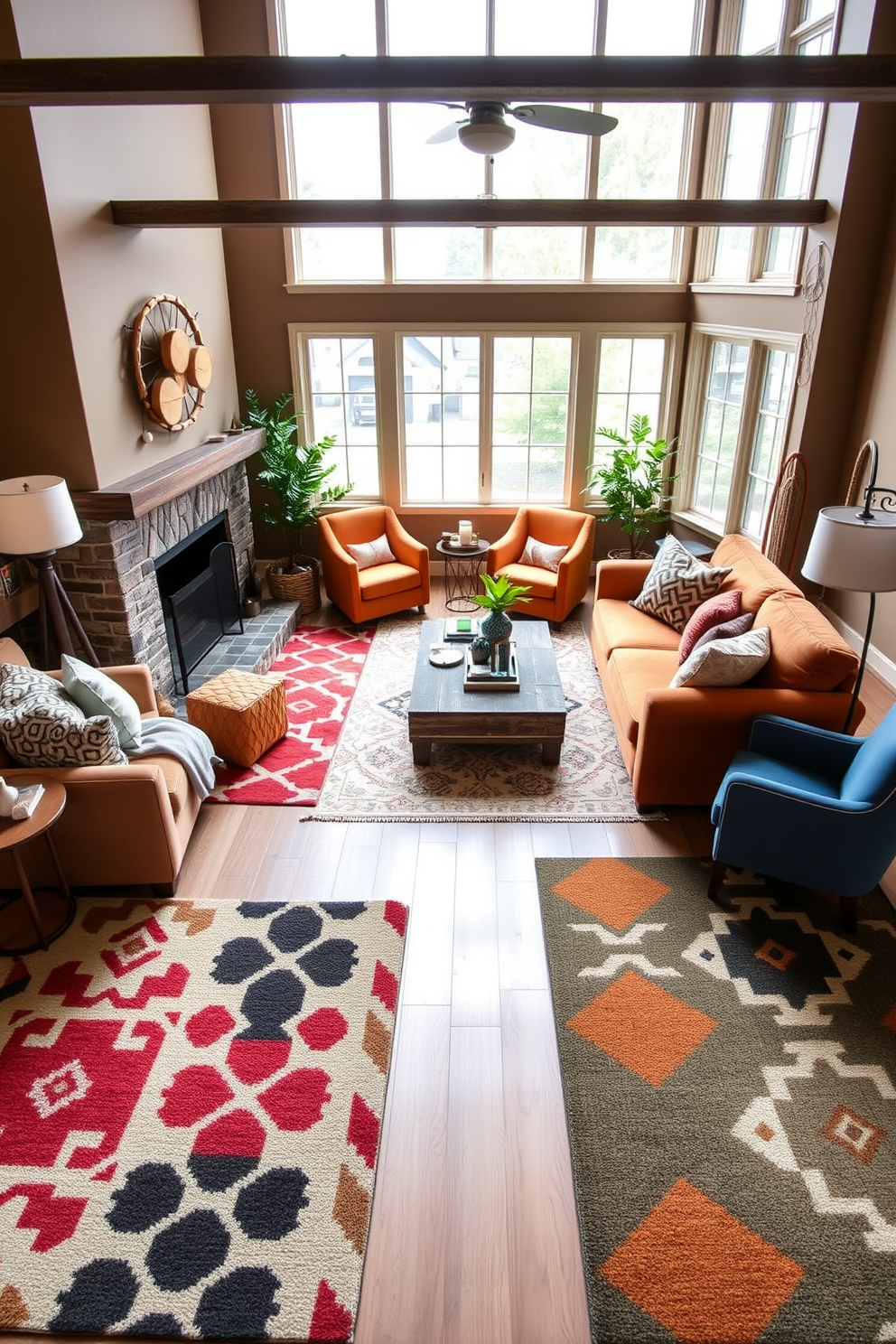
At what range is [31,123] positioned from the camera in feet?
12.2

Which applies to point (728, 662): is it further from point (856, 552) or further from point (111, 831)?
point (111, 831)

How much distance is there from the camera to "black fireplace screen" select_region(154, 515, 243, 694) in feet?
16.9

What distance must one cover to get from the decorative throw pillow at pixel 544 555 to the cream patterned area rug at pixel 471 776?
136 centimetres

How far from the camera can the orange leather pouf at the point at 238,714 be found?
14.4 feet

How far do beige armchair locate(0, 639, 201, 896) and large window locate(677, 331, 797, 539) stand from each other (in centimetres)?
462

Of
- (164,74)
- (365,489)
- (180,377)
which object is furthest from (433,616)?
(164,74)

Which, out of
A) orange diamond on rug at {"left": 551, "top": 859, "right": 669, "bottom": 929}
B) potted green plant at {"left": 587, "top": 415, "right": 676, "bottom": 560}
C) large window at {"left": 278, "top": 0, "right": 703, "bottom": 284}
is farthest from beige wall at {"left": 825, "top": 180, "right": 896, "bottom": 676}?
orange diamond on rug at {"left": 551, "top": 859, "right": 669, "bottom": 929}

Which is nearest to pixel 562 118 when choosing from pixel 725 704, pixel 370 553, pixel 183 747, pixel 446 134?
pixel 446 134

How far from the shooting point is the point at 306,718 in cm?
505

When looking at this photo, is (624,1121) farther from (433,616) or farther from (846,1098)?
(433,616)

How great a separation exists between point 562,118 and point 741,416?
3263 millimetres

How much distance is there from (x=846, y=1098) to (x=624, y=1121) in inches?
29.1

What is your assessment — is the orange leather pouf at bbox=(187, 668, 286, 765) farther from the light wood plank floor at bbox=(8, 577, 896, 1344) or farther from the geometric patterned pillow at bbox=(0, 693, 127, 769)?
the geometric patterned pillow at bbox=(0, 693, 127, 769)

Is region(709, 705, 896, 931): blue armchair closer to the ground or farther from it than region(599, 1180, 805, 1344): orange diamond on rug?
farther from it
